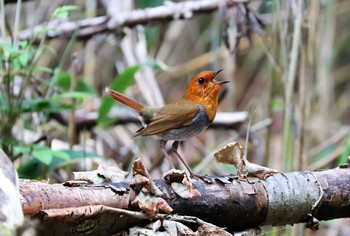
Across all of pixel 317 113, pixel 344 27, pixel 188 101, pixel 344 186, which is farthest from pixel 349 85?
pixel 344 186

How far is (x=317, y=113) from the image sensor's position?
20.1 feet

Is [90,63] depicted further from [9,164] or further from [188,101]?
[9,164]

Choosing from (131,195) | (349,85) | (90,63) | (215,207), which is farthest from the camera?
(349,85)

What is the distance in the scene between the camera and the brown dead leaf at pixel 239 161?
237cm

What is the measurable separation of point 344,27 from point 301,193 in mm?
5648

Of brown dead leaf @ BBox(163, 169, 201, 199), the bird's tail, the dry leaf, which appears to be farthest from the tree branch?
brown dead leaf @ BBox(163, 169, 201, 199)

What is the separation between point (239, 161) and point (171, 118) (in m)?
0.87

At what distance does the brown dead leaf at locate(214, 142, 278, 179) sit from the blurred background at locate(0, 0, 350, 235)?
341 mm

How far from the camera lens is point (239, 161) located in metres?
2.38

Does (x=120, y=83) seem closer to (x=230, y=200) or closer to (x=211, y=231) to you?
(x=230, y=200)

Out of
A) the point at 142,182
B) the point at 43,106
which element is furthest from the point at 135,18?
the point at 142,182

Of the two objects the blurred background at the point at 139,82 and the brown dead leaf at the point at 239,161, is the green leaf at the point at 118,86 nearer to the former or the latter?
the blurred background at the point at 139,82

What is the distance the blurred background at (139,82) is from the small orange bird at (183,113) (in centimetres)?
34

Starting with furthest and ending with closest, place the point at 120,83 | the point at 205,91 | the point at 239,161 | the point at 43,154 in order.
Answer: the point at 120,83 → the point at 205,91 → the point at 43,154 → the point at 239,161
